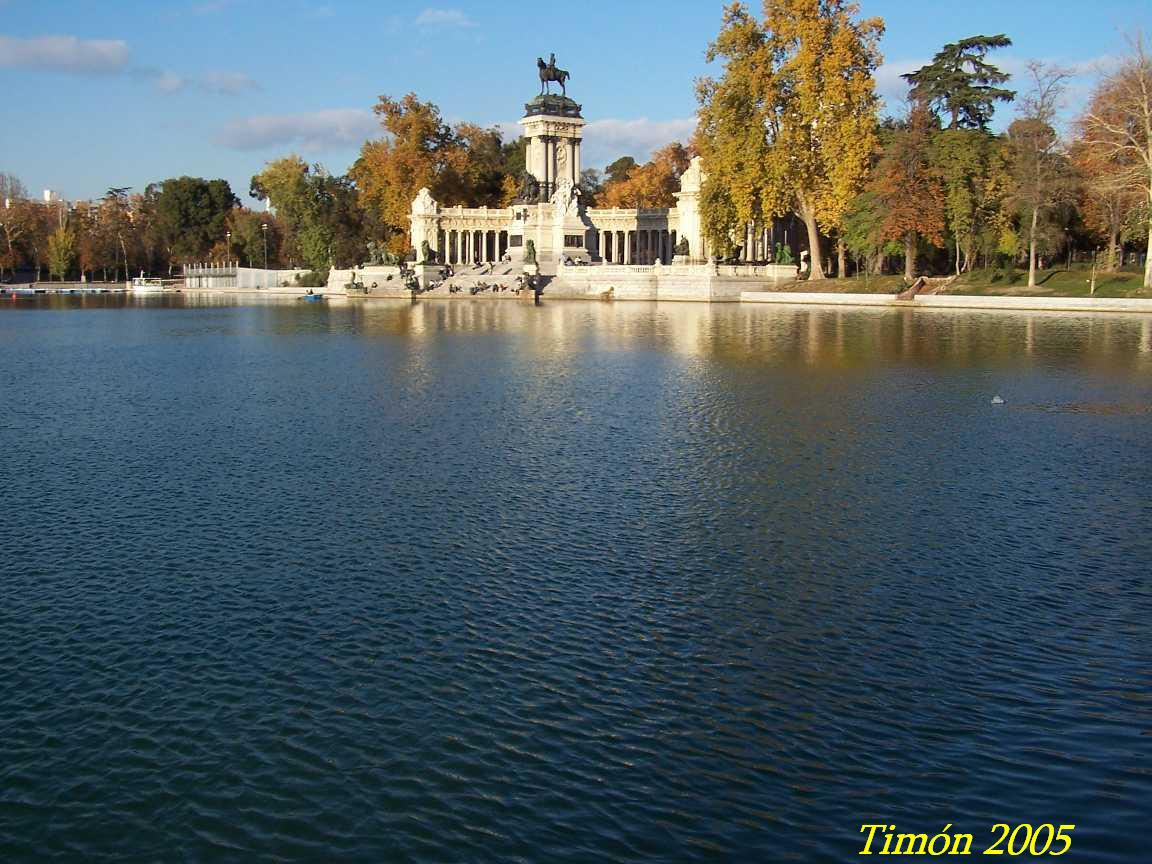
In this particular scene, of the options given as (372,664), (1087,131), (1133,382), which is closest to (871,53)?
(1087,131)

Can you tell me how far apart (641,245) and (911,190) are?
1389 inches

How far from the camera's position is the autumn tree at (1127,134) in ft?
178

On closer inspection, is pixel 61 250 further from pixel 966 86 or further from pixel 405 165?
pixel 966 86

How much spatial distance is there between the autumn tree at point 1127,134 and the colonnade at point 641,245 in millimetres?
38743

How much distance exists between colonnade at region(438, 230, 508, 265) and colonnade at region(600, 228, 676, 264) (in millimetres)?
9688

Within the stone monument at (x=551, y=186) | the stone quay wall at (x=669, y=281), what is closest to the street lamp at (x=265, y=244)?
the stone monument at (x=551, y=186)

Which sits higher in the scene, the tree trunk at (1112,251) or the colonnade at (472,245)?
the colonnade at (472,245)

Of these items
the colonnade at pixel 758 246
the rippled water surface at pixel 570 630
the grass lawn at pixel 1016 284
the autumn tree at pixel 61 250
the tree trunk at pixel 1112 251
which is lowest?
the rippled water surface at pixel 570 630

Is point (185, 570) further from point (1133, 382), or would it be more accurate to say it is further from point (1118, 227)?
point (1118, 227)

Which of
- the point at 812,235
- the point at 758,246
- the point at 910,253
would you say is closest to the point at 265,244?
the point at 758,246

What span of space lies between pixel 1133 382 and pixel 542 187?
6813cm

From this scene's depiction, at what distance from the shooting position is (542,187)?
301ft

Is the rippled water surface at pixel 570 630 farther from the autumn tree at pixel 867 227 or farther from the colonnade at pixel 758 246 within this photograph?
the colonnade at pixel 758 246

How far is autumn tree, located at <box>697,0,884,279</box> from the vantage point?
67.9m
